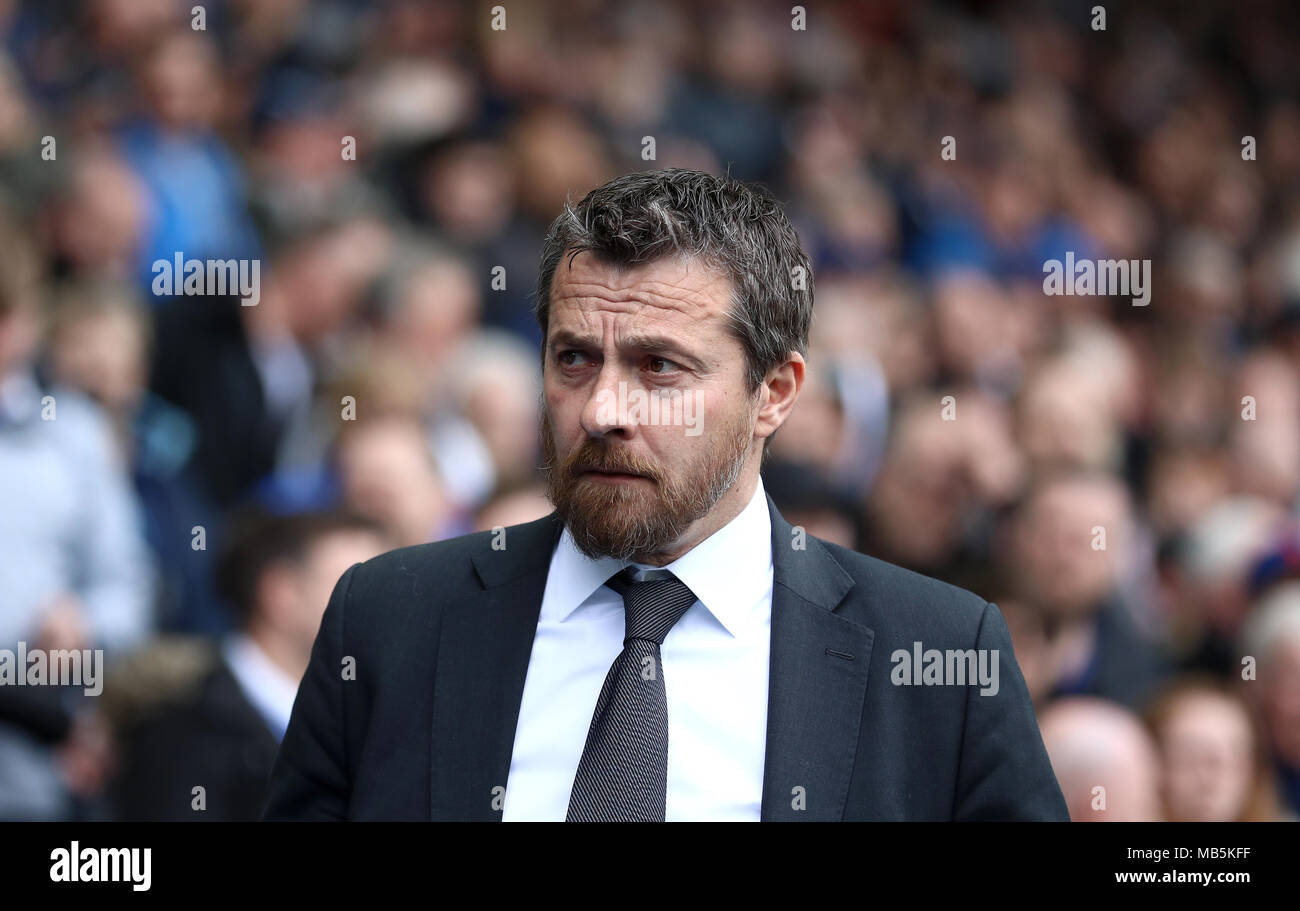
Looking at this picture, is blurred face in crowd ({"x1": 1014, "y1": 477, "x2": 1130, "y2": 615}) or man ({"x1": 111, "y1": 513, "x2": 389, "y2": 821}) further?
blurred face in crowd ({"x1": 1014, "y1": 477, "x2": 1130, "y2": 615})

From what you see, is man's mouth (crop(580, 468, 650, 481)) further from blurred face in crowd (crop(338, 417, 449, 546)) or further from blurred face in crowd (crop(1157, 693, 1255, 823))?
blurred face in crowd (crop(1157, 693, 1255, 823))

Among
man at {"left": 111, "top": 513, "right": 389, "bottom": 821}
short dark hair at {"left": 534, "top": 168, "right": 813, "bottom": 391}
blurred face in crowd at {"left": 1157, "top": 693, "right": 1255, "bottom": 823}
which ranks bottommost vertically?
blurred face in crowd at {"left": 1157, "top": 693, "right": 1255, "bottom": 823}

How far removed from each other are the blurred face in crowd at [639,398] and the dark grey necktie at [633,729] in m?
0.09

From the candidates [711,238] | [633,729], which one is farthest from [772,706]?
[711,238]

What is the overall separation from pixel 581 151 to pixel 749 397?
3.20 metres

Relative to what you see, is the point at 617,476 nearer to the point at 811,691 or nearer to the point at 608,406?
the point at 608,406

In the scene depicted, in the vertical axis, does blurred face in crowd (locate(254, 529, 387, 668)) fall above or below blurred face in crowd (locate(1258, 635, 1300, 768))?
above

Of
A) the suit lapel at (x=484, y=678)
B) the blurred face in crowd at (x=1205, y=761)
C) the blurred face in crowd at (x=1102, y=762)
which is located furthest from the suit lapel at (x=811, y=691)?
the blurred face in crowd at (x=1205, y=761)

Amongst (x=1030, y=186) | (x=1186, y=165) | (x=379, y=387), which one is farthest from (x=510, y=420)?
(x=1186, y=165)

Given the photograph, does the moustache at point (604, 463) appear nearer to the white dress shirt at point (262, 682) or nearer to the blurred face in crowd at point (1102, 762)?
the white dress shirt at point (262, 682)

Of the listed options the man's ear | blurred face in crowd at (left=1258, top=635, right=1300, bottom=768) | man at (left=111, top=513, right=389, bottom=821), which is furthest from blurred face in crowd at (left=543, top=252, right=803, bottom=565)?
blurred face in crowd at (left=1258, top=635, right=1300, bottom=768)

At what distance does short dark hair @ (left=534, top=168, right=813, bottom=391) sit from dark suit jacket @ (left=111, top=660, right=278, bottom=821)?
62.8 inches

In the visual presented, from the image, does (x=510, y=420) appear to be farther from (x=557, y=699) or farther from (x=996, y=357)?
(x=557, y=699)

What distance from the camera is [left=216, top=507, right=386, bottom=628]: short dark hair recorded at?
3.59 m
